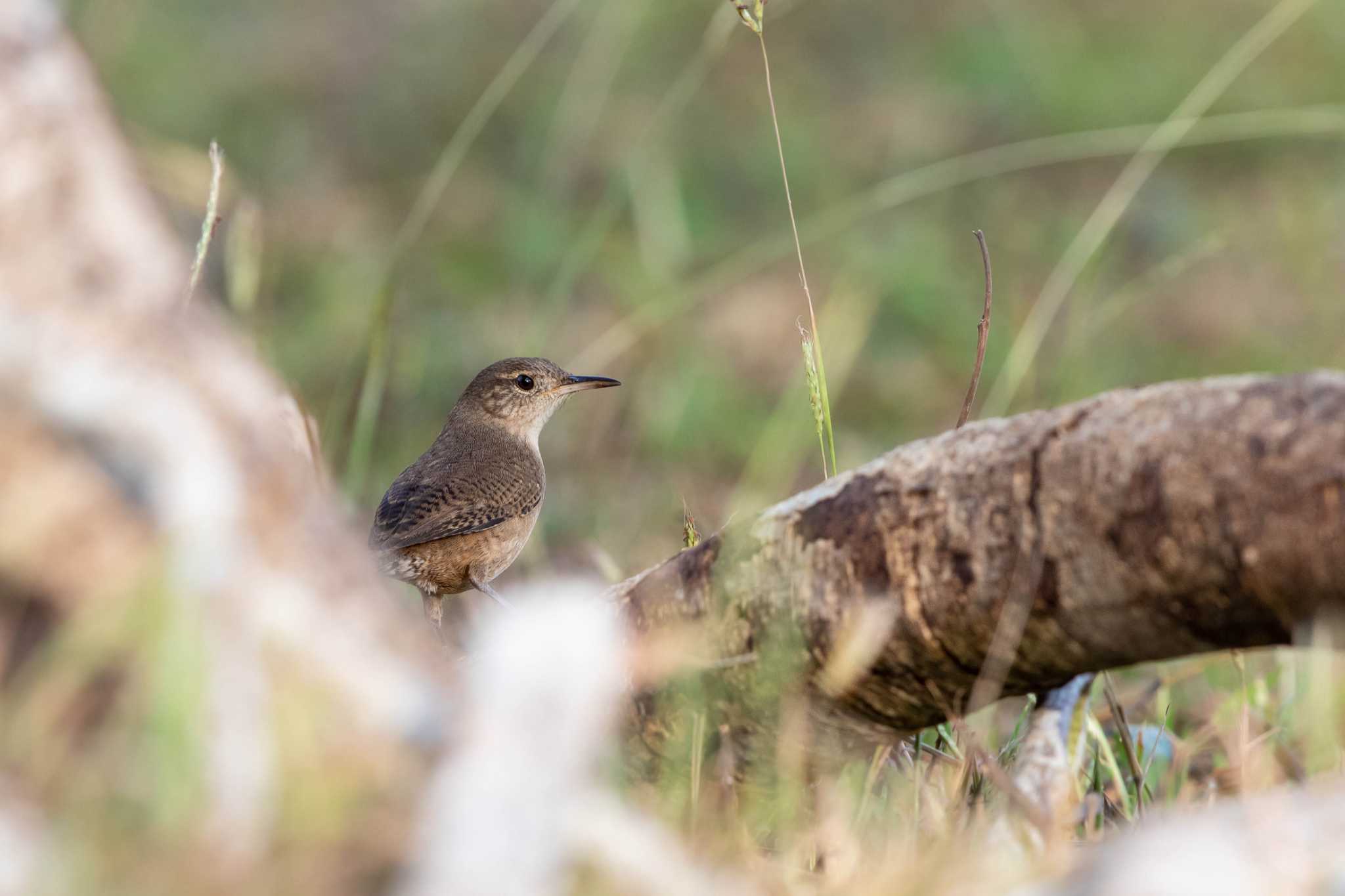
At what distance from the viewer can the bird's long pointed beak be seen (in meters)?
5.24

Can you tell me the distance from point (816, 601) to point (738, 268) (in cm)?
599

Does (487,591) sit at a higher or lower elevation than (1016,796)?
lower

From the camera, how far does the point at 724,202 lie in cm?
988

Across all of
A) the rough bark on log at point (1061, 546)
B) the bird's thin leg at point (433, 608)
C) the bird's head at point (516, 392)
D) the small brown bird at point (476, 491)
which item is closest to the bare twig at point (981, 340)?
the rough bark on log at point (1061, 546)

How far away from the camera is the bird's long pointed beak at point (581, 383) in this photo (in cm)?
524

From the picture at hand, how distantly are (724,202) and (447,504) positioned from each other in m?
5.39

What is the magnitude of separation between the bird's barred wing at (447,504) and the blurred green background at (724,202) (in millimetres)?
1675

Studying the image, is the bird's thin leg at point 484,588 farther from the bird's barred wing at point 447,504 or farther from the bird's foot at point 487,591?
the bird's barred wing at point 447,504

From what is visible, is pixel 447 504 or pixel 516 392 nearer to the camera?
pixel 447 504

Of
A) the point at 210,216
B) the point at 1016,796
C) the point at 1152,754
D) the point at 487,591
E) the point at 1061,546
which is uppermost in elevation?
the point at 210,216

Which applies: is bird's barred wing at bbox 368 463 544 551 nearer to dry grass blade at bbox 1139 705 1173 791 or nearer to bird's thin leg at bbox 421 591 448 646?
bird's thin leg at bbox 421 591 448 646

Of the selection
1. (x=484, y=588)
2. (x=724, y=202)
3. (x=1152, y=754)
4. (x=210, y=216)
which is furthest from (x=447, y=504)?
(x=724, y=202)

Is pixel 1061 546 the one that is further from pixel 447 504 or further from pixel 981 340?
pixel 447 504

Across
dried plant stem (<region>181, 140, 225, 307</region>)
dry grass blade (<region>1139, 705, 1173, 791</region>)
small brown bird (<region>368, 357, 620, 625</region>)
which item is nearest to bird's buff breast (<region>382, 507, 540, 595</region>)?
small brown bird (<region>368, 357, 620, 625</region>)
